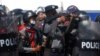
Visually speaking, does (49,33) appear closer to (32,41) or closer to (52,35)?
(52,35)

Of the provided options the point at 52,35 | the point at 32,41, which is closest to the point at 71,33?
the point at 52,35

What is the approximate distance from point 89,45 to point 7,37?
1.76 metres

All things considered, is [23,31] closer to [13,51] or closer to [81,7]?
[13,51]

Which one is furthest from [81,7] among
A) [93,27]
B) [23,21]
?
[93,27]

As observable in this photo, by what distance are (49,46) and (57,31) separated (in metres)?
0.35

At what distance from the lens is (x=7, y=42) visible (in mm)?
6492

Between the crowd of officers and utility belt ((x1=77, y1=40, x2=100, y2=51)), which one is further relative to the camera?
the crowd of officers

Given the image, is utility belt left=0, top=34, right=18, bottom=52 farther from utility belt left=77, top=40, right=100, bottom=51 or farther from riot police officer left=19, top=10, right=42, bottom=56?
riot police officer left=19, top=10, right=42, bottom=56

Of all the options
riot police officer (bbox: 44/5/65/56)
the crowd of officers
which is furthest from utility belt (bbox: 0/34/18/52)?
riot police officer (bbox: 44/5/65/56)

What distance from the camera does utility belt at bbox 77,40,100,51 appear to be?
7.65 m

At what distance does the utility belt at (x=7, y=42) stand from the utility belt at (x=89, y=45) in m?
1.51

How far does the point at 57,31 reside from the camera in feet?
29.1

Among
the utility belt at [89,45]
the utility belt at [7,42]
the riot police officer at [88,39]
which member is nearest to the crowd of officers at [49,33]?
the riot police officer at [88,39]

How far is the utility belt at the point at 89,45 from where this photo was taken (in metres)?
7.65
